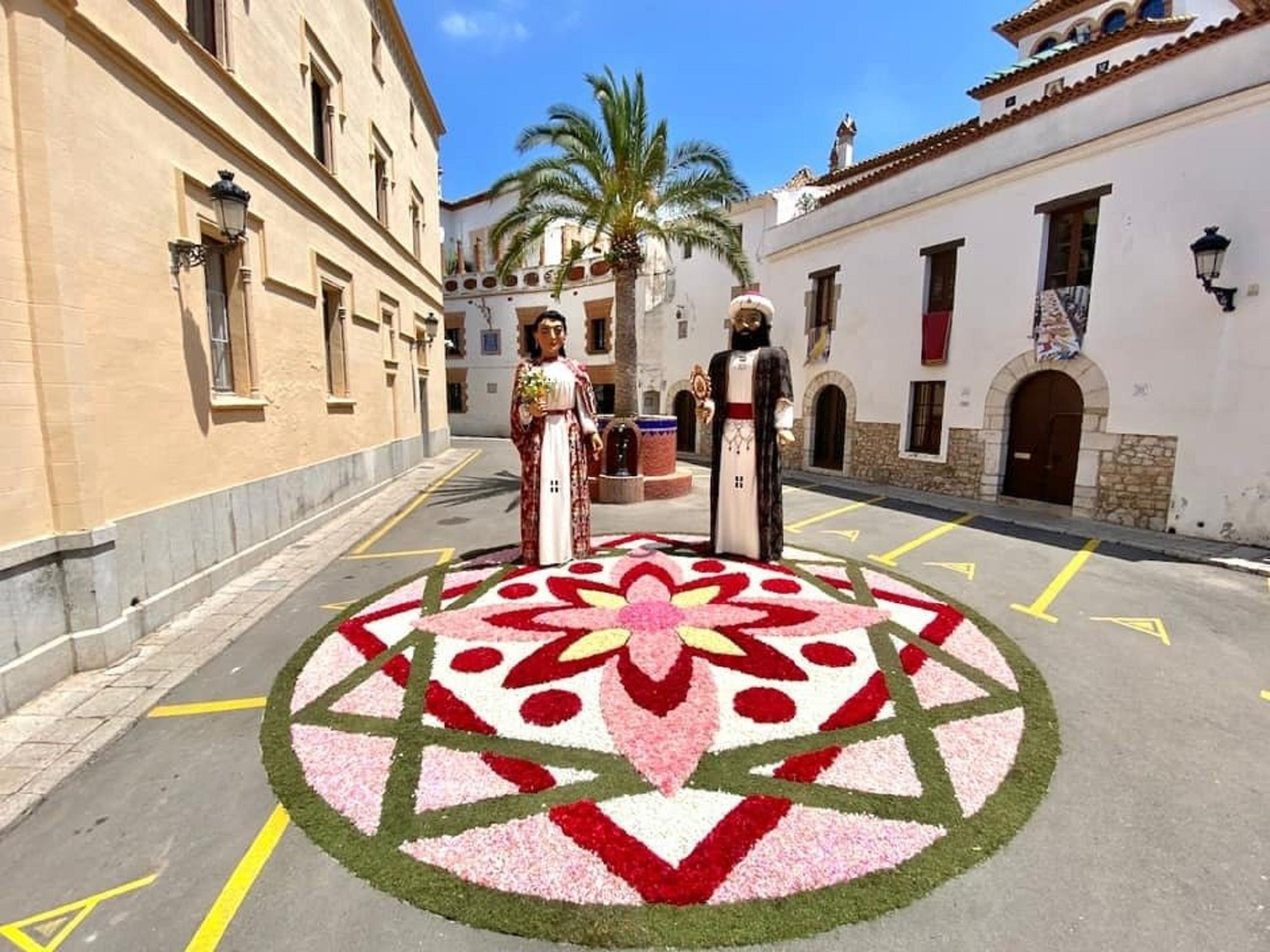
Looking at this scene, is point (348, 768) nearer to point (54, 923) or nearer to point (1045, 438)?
point (54, 923)

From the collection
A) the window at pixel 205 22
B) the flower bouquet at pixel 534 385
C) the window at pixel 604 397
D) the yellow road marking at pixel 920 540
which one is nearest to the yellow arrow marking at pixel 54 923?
the flower bouquet at pixel 534 385

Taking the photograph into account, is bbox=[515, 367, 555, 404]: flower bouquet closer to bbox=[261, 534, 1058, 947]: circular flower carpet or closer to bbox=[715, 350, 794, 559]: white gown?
bbox=[715, 350, 794, 559]: white gown

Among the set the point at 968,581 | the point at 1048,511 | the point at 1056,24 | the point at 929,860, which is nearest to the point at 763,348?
the point at 968,581

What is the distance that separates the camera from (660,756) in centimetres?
286

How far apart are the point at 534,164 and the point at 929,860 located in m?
11.8

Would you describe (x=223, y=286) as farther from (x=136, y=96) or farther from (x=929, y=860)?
(x=929, y=860)

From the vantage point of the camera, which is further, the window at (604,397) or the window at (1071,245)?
the window at (604,397)

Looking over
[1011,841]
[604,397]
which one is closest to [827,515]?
[1011,841]

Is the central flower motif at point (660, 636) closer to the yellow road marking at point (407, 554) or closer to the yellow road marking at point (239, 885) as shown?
the yellow road marking at point (239, 885)

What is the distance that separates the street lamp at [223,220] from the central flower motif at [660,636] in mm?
4037

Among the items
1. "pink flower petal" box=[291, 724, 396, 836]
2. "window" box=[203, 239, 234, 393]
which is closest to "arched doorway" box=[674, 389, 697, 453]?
"window" box=[203, 239, 234, 393]

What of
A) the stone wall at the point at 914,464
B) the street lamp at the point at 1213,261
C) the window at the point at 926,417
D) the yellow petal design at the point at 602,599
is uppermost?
the street lamp at the point at 1213,261

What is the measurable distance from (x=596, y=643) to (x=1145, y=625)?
4723mm

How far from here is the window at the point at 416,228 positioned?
49.4ft
